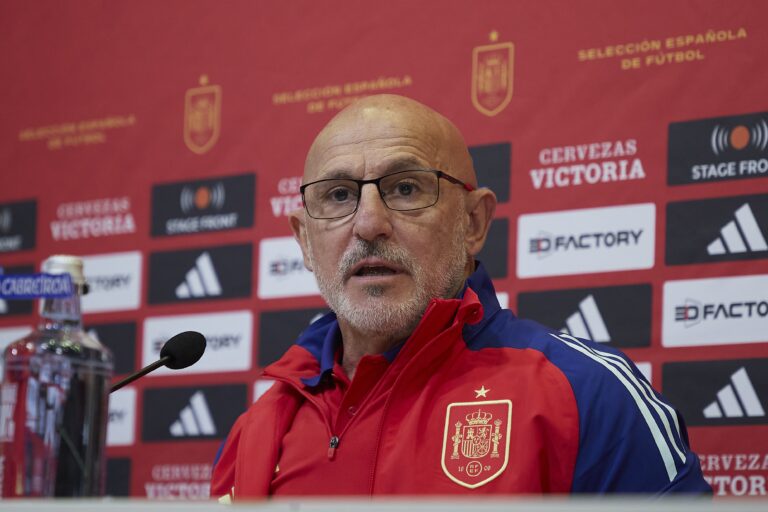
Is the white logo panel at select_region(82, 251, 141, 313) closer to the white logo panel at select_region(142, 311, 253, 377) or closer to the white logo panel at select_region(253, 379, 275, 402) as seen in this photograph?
the white logo panel at select_region(142, 311, 253, 377)

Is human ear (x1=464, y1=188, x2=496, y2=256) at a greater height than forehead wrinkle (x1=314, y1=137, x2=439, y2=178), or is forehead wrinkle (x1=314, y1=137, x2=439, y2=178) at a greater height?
forehead wrinkle (x1=314, y1=137, x2=439, y2=178)

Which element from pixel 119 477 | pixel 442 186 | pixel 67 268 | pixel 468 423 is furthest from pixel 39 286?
pixel 119 477

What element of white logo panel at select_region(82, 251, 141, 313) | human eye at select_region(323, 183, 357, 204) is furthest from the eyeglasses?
A: white logo panel at select_region(82, 251, 141, 313)

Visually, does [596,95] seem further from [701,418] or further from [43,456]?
[43,456]

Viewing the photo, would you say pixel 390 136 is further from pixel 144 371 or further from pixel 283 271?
pixel 283 271

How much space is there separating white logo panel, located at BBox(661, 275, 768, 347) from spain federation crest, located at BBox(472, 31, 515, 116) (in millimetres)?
663

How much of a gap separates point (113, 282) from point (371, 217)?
1.42 metres

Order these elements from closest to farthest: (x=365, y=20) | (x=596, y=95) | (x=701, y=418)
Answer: (x=701, y=418)
(x=596, y=95)
(x=365, y=20)

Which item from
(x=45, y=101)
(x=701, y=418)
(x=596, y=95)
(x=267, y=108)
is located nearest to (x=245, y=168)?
(x=267, y=108)

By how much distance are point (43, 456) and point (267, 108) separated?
1806mm

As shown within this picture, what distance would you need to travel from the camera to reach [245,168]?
3.15 metres

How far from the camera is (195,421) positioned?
3098mm

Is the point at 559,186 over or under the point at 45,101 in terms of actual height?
under

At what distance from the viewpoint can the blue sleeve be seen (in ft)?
5.93
